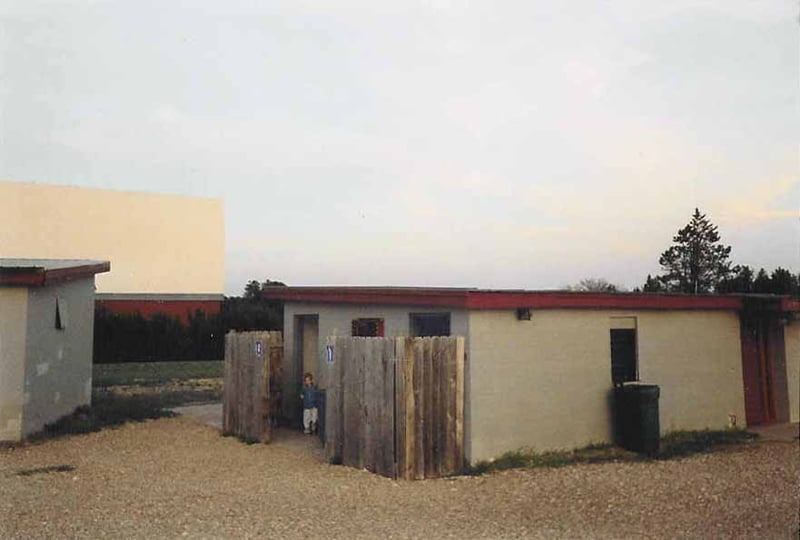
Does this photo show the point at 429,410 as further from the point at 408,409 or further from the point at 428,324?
the point at 428,324

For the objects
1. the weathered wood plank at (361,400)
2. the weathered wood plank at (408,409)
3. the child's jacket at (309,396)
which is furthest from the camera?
the child's jacket at (309,396)

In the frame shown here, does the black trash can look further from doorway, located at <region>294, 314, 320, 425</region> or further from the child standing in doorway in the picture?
doorway, located at <region>294, 314, 320, 425</region>

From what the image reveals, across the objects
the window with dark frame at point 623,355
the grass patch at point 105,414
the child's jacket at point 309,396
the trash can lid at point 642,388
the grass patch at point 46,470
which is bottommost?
the grass patch at point 46,470

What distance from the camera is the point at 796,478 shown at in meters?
10.2

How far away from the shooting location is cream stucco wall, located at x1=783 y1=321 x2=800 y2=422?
639 inches

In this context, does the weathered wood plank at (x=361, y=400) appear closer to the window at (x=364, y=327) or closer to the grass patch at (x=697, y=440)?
the window at (x=364, y=327)

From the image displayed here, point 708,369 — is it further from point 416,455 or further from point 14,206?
point 14,206

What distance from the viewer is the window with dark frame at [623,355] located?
43.2 feet

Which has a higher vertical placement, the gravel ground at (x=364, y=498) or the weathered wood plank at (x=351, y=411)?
the weathered wood plank at (x=351, y=411)

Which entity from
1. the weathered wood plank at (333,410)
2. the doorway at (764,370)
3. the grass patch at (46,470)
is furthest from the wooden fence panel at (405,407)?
the doorway at (764,370)

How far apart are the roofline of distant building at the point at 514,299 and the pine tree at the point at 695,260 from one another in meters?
24.0

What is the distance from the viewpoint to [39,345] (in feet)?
44.2

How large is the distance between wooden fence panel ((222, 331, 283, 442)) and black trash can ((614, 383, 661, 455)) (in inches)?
239

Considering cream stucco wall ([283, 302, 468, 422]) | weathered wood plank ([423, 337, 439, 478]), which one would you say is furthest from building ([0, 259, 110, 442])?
weathered wood plank ([423, 337, 439, 478])
